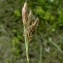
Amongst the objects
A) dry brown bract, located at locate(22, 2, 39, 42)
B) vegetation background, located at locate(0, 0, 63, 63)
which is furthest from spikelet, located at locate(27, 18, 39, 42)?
vegetation background, located at locate(0, 0, 63, 63)

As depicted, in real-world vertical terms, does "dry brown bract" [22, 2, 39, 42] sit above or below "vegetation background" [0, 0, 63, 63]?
above

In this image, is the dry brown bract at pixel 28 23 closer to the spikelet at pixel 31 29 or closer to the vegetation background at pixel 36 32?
the spikelet at pixel 31 29

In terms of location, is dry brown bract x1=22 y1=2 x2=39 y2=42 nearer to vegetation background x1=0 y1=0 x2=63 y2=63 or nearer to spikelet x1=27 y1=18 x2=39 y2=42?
spikelet x1=27 y1=18 x2=39 y2=42

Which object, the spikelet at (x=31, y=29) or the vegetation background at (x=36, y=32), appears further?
the vegetation background at (x=36, y=32)

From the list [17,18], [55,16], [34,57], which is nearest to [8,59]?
[34,57]

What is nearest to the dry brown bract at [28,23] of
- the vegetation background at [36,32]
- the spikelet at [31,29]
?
the spikelet at [31,29]

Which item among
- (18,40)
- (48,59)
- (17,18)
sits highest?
(17,18)

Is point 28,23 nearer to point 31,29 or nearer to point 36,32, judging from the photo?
point 31,29

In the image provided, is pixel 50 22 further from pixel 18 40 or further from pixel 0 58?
pixel 0 58
